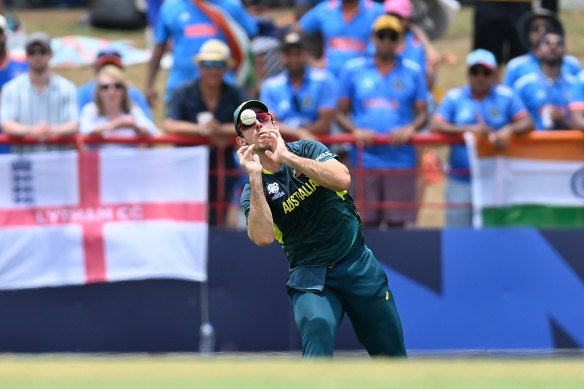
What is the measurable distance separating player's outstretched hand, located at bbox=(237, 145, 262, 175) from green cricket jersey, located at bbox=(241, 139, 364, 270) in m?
0.31

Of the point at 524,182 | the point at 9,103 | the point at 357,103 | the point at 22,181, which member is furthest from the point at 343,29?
the point at 22,181

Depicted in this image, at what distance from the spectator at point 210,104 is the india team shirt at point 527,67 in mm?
2611

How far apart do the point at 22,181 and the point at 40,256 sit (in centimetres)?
66

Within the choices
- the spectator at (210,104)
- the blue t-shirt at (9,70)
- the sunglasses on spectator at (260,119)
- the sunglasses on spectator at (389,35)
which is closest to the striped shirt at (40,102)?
the blue t-shirt at (9,70)

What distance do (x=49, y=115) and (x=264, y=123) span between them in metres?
3.75

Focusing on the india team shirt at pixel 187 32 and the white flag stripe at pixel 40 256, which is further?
the india team shirt at pixel 187 32

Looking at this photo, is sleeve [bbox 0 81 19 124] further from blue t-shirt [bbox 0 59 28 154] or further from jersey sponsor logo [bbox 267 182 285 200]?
jersey sponsor logo [bbox 267 182 285 200]

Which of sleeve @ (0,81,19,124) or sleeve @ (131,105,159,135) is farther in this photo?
sleeve @ (131,105,159,135)

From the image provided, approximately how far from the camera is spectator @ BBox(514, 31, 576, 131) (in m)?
10.4

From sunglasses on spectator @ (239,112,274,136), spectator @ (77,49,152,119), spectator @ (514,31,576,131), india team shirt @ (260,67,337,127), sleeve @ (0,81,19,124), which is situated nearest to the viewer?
sunglasses on spectator @ (239,112,274,136)

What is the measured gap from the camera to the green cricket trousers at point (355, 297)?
7086 millimetres

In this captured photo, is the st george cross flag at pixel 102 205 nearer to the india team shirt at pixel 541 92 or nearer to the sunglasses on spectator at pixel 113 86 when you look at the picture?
the sunglasses on spectator at pixel 113 86

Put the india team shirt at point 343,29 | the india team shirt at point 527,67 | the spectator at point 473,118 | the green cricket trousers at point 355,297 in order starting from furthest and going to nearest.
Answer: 1. the india team shirt at point 343,29
2. the india team shirt at point 527,67
3. the spectator at point 473,118
4. the green cricket trousers at point 355,297

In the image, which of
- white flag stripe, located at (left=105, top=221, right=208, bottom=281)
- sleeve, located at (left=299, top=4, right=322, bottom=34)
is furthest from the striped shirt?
sleeve, located at (left=299, top=4, right=322, bottom=34)
